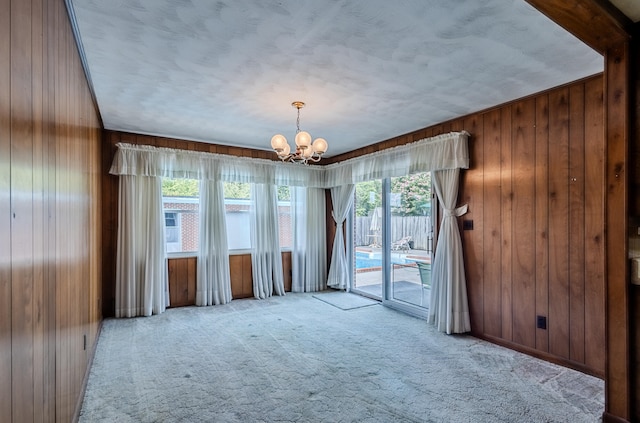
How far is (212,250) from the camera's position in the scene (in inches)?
204

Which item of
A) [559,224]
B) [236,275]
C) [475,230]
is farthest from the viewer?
[236,275]

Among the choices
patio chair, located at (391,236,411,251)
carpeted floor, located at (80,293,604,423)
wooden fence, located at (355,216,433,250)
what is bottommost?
carpeted floor, located at (80,293,604,423)

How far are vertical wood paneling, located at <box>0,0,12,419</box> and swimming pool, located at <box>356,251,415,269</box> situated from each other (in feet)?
15.0

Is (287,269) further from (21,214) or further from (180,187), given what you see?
(21,214)

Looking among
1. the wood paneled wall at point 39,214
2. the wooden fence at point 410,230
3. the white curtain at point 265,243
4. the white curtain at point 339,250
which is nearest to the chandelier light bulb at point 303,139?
the wood paneled wall at point 39,214

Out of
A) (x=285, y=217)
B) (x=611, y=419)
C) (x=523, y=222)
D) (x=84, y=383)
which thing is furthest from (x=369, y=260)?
(x=84, y=383)

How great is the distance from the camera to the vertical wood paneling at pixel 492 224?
3.61 meters

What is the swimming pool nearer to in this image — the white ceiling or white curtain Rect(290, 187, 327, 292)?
white curtain Rect(290, 187, 327, 292)

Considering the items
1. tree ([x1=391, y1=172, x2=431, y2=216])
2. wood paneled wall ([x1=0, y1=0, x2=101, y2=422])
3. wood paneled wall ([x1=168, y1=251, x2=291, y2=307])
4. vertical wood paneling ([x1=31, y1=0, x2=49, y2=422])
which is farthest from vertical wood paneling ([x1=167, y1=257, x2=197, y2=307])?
vertical wood paneling ([x1=31, y1=0, x2=49, y2=422])

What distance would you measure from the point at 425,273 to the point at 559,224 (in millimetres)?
1867

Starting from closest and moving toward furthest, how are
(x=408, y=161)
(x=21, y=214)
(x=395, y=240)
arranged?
(x=21, y=214) → (x=408, y=161) → (x=395, y=240)

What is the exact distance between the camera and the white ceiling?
200 cm

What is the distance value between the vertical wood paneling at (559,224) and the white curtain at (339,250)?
3.35 meters

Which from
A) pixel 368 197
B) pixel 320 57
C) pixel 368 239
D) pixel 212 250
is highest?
pixel 320 57
